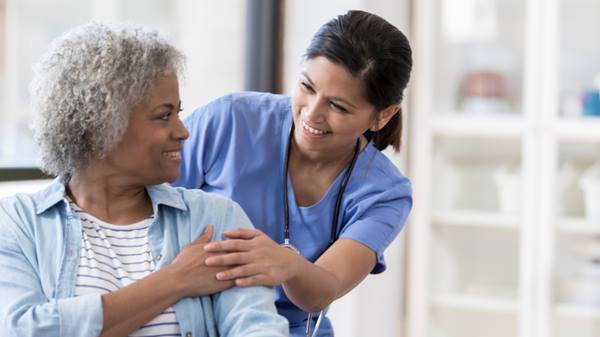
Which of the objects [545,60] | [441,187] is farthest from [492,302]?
[545,60]

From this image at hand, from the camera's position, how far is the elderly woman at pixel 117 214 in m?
1.41

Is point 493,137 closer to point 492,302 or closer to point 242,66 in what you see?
point 492,302

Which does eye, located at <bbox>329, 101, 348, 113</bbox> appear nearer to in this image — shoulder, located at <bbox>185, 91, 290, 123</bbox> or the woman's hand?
shoulder, located at <bbox>185, 91, 290, 123</bbox>

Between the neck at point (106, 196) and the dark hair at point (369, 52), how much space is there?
496 mm

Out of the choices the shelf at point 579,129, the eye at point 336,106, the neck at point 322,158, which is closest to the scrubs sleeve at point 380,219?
the neck at point 322,158

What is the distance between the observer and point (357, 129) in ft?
6.01

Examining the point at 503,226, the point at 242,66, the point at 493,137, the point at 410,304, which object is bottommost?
the point at 410,304

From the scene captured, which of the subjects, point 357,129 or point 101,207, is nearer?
point 101,207

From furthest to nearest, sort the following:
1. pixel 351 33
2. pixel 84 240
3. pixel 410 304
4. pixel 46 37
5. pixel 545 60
Answer: pixel 410 304 < pixel 545 60 < pixel 46 37 < pixel 351 33 < pixel 84 240

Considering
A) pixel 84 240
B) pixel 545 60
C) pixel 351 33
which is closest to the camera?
pixel 84 240

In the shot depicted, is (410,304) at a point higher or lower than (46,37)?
lower

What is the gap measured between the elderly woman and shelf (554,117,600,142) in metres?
2.20

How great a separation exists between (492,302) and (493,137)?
0.67m

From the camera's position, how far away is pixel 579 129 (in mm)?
3398
